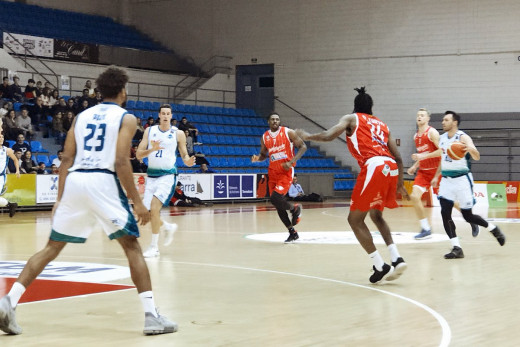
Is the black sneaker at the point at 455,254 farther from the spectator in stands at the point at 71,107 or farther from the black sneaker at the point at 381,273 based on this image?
the spectator in stands at the point at 71,107

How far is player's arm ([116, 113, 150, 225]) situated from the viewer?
597cm

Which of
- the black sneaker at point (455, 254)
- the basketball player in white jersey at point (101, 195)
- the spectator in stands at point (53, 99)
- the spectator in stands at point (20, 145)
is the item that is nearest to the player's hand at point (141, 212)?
the basketball player in white jersey at point (101, 195)

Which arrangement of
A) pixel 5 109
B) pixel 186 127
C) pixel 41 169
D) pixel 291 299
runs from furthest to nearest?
pixel 186 127 → pixel 5 109 → pixel 41 169 → pixel 291 299

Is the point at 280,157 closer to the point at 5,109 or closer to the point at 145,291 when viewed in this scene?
the point at 145,291

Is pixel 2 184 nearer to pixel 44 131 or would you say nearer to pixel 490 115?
pixel 44 131

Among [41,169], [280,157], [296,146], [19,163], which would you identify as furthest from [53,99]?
[296,146]

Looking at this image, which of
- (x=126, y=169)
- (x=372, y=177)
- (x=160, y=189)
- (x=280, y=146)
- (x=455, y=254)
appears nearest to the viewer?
(x=126, y=169)

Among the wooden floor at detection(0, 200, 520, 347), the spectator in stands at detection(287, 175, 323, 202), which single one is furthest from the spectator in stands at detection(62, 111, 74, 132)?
the wooden floor at detection(0, 200, 520, 347)

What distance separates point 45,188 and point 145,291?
667 inches

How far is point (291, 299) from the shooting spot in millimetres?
7586

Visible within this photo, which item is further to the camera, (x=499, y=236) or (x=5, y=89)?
(x=5, y=89)

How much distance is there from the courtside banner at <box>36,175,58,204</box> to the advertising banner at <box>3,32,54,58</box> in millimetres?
7943

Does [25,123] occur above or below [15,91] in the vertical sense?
below

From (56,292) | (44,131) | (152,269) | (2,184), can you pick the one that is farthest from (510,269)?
(44,131)
